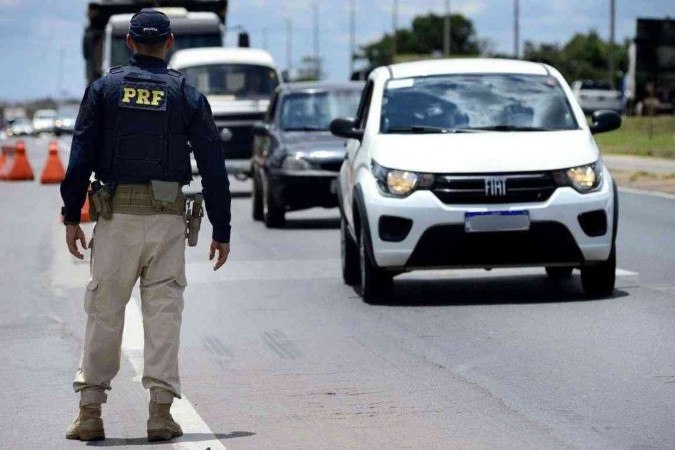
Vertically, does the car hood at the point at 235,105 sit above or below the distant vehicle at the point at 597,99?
above

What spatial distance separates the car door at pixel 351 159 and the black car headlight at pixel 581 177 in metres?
1.64

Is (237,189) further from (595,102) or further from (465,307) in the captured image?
(595,102)

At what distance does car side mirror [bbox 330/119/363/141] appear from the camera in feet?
42.3

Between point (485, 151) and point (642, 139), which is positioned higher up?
point (485, 151)

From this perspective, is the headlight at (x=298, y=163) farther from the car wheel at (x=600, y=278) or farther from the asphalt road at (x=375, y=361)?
the car wheel at (x=600, y=278)

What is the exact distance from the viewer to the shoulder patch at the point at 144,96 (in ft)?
22.7

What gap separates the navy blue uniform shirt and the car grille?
468cm

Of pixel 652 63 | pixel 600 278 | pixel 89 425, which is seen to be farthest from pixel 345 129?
pixel 652 63

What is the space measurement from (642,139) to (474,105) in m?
35.9

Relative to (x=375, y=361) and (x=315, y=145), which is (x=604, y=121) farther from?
(x=315, y=145)

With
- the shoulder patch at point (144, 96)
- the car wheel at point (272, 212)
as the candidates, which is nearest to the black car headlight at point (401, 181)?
the shoulder patch at point (144, 96)

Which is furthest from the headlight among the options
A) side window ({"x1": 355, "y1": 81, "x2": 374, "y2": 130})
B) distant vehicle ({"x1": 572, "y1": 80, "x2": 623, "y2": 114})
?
distant vehicle ({"x1": 572, "y1": 80, "x2": 623, "y2": 114})

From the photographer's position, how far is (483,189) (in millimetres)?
11617

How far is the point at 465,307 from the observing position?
11.7 meters
